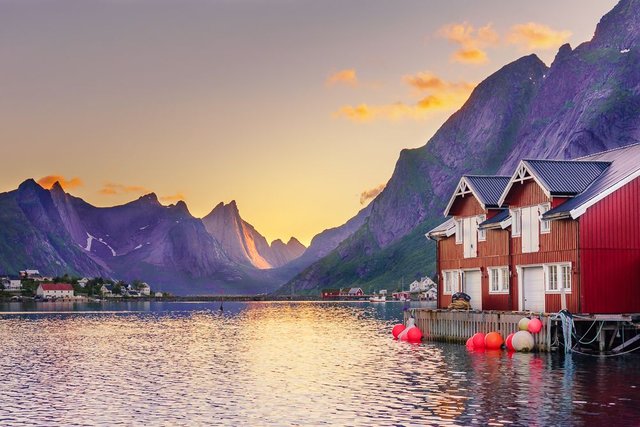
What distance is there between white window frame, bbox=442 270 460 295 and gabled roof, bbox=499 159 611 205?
1368cm

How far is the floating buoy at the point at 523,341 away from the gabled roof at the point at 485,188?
16622 mm

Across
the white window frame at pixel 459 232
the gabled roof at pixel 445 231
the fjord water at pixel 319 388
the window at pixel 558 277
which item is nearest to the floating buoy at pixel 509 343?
the fjord water at pixel 319 388

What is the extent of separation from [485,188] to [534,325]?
758 inches

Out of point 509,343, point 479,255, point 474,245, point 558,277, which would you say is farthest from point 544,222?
point 474,245

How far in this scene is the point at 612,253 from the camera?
71.3 m

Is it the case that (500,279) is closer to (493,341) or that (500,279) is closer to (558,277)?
(493,341)

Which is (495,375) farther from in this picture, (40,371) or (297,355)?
(40,371)

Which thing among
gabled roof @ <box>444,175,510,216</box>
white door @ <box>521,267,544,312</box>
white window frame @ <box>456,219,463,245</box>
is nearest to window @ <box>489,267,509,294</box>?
white door @ <box>521,267,544,312</box>

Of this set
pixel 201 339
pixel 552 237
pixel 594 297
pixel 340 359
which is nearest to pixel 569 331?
pixel 594 297

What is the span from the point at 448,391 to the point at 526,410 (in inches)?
333

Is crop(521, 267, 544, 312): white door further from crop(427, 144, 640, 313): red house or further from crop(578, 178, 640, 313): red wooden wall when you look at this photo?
crop(578, 178, 640, 313): red wooden wall

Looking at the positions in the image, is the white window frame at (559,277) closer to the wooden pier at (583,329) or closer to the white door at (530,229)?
the white door at (530,229)

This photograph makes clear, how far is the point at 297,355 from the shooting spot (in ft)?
279

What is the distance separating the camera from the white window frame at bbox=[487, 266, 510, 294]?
81.9 meters
